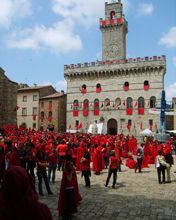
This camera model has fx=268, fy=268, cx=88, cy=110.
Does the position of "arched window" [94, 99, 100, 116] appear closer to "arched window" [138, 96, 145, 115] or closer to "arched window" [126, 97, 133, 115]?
"arched window" [126, 97, 133, 115]

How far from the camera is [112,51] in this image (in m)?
48.6

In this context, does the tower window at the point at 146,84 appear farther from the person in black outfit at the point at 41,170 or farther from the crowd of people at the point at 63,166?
the person in black outfit at the point at 41,170

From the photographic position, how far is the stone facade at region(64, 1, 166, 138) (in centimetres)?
4284

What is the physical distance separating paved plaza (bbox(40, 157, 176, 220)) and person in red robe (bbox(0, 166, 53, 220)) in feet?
16.2

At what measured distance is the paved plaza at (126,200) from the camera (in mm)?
7211

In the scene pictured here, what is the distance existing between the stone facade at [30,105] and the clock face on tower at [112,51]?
14306 mm

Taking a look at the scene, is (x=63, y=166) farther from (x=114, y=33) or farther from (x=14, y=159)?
(x=114, y=33)

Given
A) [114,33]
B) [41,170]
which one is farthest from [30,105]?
[41,170]

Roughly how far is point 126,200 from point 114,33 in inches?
1724

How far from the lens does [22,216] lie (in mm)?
2404

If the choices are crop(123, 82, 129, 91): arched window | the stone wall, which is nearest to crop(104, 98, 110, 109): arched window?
the stone wall

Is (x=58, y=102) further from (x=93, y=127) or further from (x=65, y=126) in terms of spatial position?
(x=93, y=127)

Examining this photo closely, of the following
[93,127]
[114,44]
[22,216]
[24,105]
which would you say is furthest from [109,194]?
[24,105]

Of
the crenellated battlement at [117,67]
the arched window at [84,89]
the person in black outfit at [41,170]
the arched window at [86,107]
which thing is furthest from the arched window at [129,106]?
→ the person in black outfit at [41,170]
